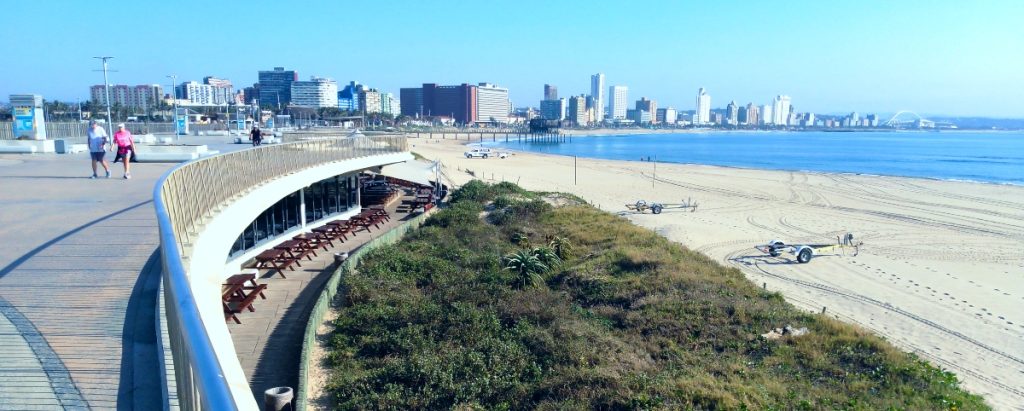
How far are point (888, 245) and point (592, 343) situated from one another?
19.8 meters

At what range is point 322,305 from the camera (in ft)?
46.2

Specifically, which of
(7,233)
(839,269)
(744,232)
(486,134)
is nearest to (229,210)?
(7,233)

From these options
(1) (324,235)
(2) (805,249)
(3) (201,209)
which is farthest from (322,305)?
(2) (805,249)

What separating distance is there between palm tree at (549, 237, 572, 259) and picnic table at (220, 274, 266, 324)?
998cm

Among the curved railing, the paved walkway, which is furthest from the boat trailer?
the paved walkway

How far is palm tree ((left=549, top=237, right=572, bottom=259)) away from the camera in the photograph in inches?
832

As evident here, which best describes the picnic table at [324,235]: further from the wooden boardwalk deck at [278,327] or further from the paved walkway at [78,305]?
the paved walkway at [78,305]

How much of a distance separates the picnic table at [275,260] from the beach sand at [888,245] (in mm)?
13840

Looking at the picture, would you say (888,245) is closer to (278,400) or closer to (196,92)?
(278,400)

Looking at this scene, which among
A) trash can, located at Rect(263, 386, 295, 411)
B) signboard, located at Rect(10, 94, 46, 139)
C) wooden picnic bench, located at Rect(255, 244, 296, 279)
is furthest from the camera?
signboard, located at Rect(10, 94, 46, 139)

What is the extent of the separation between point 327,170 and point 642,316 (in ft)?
37.1

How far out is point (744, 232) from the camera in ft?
94.0

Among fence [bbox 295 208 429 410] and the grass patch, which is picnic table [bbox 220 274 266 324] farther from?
the grass patch

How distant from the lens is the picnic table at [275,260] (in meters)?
16.4
